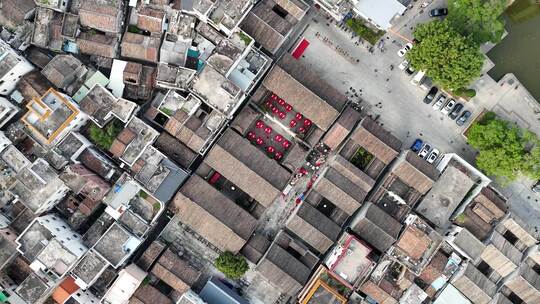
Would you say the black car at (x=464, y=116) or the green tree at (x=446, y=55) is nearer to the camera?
the green tree at (x=446, y=55)

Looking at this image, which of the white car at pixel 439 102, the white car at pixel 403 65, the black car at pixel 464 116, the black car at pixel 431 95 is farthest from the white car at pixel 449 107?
the white car at pixel 403 65

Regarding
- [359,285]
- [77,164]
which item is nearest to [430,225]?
[359,285]

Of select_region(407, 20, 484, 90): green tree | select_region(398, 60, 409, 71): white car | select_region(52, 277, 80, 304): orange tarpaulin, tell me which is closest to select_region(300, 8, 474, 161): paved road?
select_region(398, 60, 409, 71): white car

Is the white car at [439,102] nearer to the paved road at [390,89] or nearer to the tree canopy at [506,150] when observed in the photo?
the paved road at [390,89]

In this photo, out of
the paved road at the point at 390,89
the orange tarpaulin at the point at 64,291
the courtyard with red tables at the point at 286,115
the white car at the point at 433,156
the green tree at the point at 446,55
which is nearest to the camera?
the orange tarpaulin at the point at 64,291

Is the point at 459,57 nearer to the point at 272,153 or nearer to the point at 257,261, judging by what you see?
the point at 272,153

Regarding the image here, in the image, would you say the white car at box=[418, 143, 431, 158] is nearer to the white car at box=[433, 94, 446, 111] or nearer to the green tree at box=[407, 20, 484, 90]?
the white car at box=[433, 94, 446, 111]
